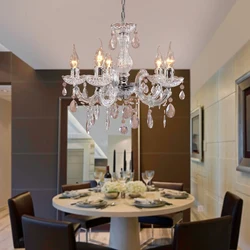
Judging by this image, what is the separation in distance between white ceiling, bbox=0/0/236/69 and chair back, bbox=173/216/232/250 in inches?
69.3

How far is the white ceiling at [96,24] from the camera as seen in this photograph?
2.56 m

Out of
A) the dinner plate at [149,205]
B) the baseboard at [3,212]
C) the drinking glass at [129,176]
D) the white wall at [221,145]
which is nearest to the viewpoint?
the dinner plate at [149,205]

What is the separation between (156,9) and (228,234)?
190cm

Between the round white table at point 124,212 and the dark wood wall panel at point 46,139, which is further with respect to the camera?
the dark wood wall panel at point 46,139

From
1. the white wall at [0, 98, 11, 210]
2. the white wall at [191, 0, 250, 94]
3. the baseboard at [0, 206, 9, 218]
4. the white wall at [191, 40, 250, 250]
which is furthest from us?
the white wall at [0, 98, 11, 210]

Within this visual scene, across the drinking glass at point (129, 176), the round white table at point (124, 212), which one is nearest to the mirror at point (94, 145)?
the drinking glass at point (129, 176)

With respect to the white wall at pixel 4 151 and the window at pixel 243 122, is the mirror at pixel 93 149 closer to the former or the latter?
the window at pixel 243 122

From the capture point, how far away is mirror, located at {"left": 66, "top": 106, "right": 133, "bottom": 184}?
4.59 m

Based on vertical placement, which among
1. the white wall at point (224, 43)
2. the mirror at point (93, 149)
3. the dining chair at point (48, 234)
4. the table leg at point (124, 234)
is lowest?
the table leg at point (124, 234)

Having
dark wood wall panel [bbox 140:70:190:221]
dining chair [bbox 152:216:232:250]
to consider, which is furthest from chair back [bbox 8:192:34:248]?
dark wood wall panel [bbox 140:70:190:221]

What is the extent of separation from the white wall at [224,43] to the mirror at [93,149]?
4.35 ft

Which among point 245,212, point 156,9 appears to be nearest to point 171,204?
point 245,212

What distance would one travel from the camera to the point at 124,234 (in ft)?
8.91

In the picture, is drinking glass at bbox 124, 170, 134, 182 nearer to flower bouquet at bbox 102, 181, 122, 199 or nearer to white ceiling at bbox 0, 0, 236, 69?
flower bouquet at bbox 102, 181, 122, 199
